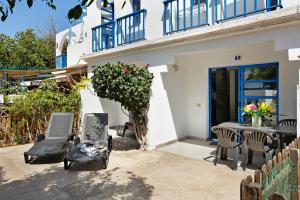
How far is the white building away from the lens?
8750mm

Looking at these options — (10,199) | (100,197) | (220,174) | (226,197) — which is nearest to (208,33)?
(220,174)

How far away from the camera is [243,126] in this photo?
9344 mm

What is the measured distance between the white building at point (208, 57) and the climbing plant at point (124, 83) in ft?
2.49

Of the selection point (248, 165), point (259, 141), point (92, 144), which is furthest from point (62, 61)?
point (259, 141)

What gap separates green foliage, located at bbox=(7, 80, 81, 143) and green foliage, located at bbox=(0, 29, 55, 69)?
25435 mm

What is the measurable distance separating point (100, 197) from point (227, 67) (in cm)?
848

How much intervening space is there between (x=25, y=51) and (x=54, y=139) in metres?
32.0

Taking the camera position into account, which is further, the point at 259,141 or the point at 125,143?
the point at 125,143

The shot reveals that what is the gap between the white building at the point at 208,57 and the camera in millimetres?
8750

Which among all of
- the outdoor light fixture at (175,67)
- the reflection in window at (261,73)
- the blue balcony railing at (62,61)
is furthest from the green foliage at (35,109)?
the blue balcony railing at (62,61)

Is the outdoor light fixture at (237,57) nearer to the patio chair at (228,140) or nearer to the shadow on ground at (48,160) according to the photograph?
the patio chair at (228,140)

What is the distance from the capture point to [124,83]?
1030cm

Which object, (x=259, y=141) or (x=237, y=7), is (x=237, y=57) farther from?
(x=259, y=141)

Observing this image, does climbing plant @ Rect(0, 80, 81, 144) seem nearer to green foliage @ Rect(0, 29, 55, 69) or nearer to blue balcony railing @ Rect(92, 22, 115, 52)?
blue balcony railing @ Rect(92, 22, 115, 52)
